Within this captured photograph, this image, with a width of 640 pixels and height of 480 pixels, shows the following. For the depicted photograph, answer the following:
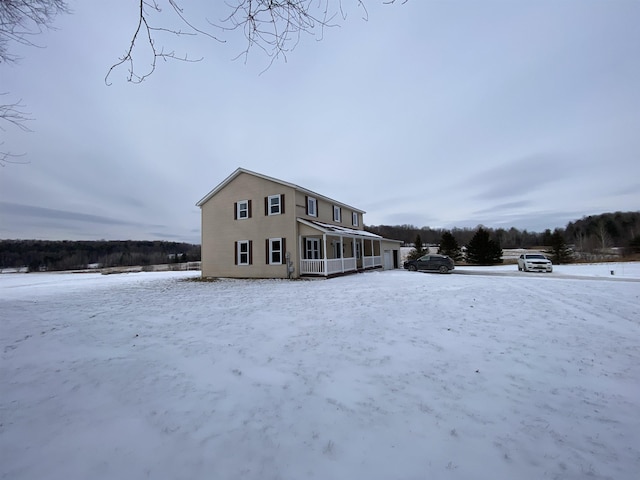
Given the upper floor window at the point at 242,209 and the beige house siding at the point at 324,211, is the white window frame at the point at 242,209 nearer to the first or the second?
the upper floor window at the point at 242,209

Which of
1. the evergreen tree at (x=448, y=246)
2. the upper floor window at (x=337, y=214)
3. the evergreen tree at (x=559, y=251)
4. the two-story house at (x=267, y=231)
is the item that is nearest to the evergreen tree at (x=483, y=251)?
the evergreen tree at (x=448, y=246)

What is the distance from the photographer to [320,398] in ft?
10.4

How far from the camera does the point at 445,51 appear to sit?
7949 millimetres

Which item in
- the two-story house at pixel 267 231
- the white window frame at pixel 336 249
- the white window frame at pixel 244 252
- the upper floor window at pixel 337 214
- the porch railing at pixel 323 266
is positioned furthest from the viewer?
the upper floor window at pixel 337 214

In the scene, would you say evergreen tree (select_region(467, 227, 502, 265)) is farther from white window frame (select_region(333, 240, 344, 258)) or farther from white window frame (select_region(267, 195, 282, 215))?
white window frame (select_region(267, 195, 282, 215))

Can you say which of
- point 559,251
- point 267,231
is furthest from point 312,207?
point 559,251

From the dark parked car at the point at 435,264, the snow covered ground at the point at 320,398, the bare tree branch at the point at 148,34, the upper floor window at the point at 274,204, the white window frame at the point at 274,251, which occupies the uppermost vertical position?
the upper floor window at the point at 274,204

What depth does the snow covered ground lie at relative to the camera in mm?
2174

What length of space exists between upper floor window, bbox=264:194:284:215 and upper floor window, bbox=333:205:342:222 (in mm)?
6221

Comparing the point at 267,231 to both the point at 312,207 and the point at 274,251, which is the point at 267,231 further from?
the point at 312,207

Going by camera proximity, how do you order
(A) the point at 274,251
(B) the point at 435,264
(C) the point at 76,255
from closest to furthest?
(A) the point at 274,251 < (B) the point at 435,264 < (C) the point at 76,255

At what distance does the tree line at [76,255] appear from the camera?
5969cm

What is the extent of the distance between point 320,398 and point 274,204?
1488 cm

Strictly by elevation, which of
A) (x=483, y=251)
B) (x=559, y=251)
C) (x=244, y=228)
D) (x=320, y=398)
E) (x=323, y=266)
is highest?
(x=244, y=228)
